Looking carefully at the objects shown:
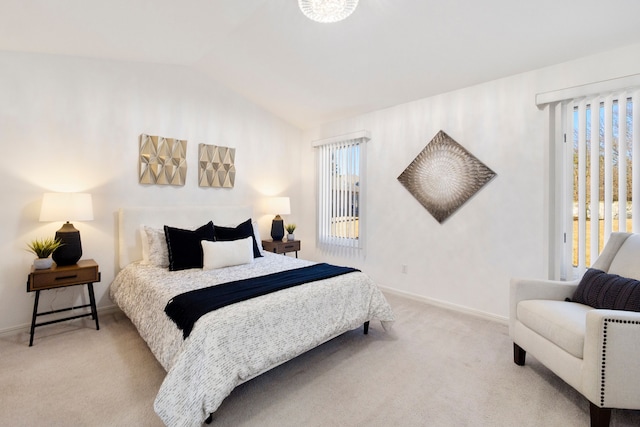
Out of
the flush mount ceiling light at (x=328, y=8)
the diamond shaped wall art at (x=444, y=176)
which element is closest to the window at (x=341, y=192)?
the diamond shaped wall art at (x=444, y=176)

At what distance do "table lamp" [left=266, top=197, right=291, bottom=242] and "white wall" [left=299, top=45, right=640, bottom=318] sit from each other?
1273 millimetres

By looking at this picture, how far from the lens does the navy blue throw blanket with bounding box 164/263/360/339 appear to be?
1.83 metres

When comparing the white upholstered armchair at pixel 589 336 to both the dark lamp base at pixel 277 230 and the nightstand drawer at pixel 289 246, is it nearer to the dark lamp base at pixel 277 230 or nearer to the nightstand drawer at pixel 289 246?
the nightstand drawer at pixel 289 246

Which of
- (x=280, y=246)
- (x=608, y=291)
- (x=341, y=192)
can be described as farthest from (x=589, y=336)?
(x=280, y=246)

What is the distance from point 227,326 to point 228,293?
360 mm

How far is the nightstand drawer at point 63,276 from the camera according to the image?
8.41ft

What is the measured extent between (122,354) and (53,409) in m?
0.63

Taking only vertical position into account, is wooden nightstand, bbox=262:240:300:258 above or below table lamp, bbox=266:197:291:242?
below

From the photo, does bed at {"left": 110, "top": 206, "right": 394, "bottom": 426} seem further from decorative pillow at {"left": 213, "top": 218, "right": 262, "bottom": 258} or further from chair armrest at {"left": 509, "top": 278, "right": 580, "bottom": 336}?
chair armrest at {"left": 509, "top": 278, "right": 580, "bottom": 336}

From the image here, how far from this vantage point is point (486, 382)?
203cm

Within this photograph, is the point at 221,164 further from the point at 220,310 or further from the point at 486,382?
the point at 486,382

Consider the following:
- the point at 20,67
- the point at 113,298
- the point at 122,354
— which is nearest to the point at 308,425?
the point at 122,354

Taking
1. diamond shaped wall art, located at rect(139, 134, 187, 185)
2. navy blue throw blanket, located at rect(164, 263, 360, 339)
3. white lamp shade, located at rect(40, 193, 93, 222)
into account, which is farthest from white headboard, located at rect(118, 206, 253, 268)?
navy blue throw blanket, located at rect(164, 263, 360, 339)

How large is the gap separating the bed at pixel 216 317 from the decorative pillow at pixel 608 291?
55.8 inches
